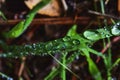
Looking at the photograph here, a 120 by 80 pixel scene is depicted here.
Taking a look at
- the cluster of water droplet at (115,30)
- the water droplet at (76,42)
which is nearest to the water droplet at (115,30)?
the cluster of water droplet at (115,30)

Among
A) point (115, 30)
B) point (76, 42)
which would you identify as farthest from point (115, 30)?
point (76, 42)

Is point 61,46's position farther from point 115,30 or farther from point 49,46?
point 115,30

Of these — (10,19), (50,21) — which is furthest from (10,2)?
(50,21)

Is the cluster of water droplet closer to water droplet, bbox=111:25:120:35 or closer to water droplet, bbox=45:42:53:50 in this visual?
water droplet, bbox=111:25:120:35

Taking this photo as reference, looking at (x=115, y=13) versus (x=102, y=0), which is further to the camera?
(x=115, y=13)

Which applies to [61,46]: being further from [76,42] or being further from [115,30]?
[115,30]

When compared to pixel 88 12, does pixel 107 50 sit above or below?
below

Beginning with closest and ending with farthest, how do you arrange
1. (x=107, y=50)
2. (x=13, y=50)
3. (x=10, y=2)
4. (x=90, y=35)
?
(x=90, y=35)
(x=13, y=50)
(x=107, y=50)
(x=10, y=2)

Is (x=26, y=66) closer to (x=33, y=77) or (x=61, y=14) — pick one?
(x=33, y=77)

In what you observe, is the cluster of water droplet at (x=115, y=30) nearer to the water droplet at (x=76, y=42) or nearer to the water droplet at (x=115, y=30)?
the water droplet at (x=115, y=30)

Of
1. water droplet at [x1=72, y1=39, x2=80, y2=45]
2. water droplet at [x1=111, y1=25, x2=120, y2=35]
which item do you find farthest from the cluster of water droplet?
water droplet at [x1=72, y1=39, x2=80, y2=45]

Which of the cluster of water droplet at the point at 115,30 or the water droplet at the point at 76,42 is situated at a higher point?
the cluster of water droplet at the point at 115,30
